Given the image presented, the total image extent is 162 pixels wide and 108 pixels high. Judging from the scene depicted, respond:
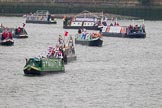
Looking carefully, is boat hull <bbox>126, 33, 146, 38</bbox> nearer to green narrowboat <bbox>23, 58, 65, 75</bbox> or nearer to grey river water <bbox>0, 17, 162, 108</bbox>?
grey river water <bbox>0, 17, 162, 108</bbox>

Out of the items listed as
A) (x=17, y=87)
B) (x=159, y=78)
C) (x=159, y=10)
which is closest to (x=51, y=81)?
(x=17, y=87)

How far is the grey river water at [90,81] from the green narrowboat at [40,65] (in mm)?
508

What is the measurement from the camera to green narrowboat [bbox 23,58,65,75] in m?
75.0

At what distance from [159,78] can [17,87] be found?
12.2 meters

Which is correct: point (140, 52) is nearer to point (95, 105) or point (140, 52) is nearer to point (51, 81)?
point (51, 81)

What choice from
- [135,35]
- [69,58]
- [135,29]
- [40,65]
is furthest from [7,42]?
[40,65]

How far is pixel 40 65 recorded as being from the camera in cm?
7531

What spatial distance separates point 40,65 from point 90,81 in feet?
13.2

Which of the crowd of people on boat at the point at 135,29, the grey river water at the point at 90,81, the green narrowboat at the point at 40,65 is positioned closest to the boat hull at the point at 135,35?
the crowd of people on boat at the point at 135,29

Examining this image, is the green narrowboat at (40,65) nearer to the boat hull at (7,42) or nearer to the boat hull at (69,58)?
the boat hull at (69,58)

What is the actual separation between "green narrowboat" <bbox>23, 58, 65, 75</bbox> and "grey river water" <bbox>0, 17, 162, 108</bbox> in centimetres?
51

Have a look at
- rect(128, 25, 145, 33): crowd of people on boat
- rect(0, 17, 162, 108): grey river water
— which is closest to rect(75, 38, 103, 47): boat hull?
rect(0, 17, 162, 108): grey river water

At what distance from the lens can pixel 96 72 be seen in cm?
8044

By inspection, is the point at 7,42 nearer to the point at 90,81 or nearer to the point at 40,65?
the point at 40,65
